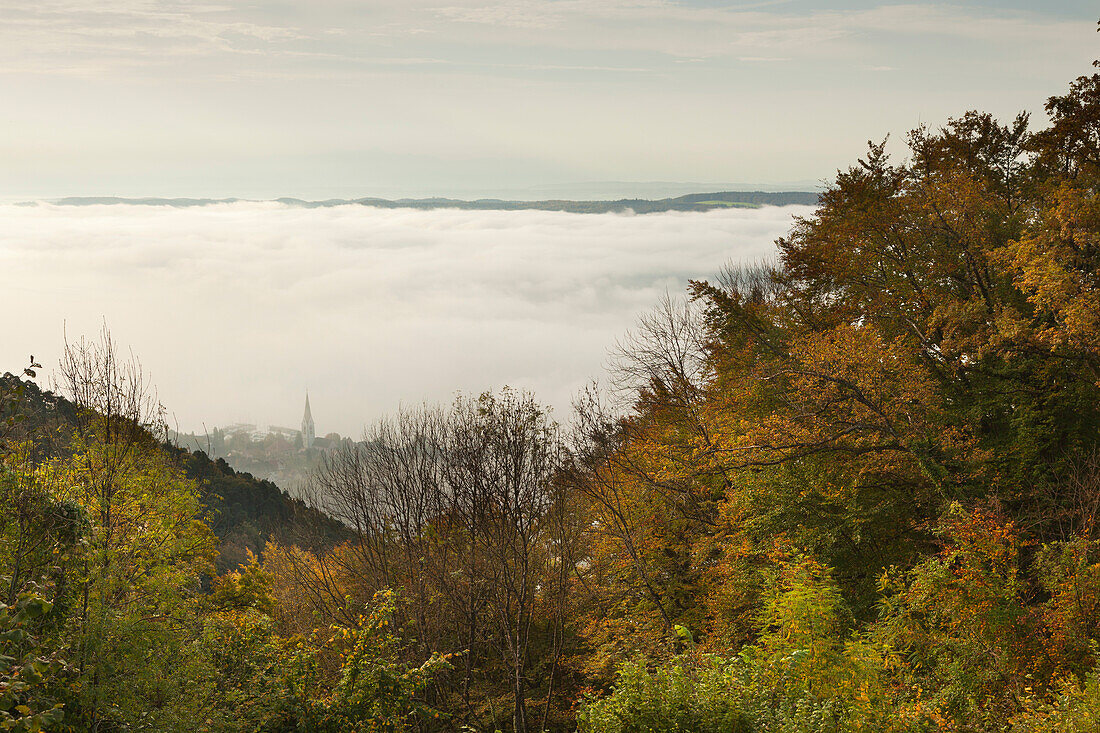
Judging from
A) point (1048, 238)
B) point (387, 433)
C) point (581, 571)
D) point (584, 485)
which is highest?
point (1048, 238)

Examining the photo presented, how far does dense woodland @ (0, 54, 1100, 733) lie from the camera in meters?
10.2

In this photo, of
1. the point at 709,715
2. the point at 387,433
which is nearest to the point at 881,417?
the point at 709,715

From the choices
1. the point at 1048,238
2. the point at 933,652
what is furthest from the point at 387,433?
the point at 1048,238

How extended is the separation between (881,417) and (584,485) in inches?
365

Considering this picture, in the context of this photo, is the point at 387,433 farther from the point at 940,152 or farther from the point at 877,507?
the point at 940,152

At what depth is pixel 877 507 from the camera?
17.8m

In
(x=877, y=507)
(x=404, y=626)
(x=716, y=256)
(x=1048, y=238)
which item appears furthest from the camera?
(x=716, y=256)

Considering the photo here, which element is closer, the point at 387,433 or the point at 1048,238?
the point at 1048,238

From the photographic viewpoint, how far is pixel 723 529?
21453 mm

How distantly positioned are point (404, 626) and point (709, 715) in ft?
43.1

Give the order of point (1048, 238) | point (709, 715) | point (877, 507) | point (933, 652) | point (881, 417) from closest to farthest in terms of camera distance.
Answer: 1. point (709, 715)
2. point (933, 652)
3. point (1048, 238)
4. point (881, 417)
5. point (877, 507)

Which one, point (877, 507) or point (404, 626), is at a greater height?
point (877, 507)

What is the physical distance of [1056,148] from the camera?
1988 cm

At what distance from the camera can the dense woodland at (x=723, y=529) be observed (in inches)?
403
